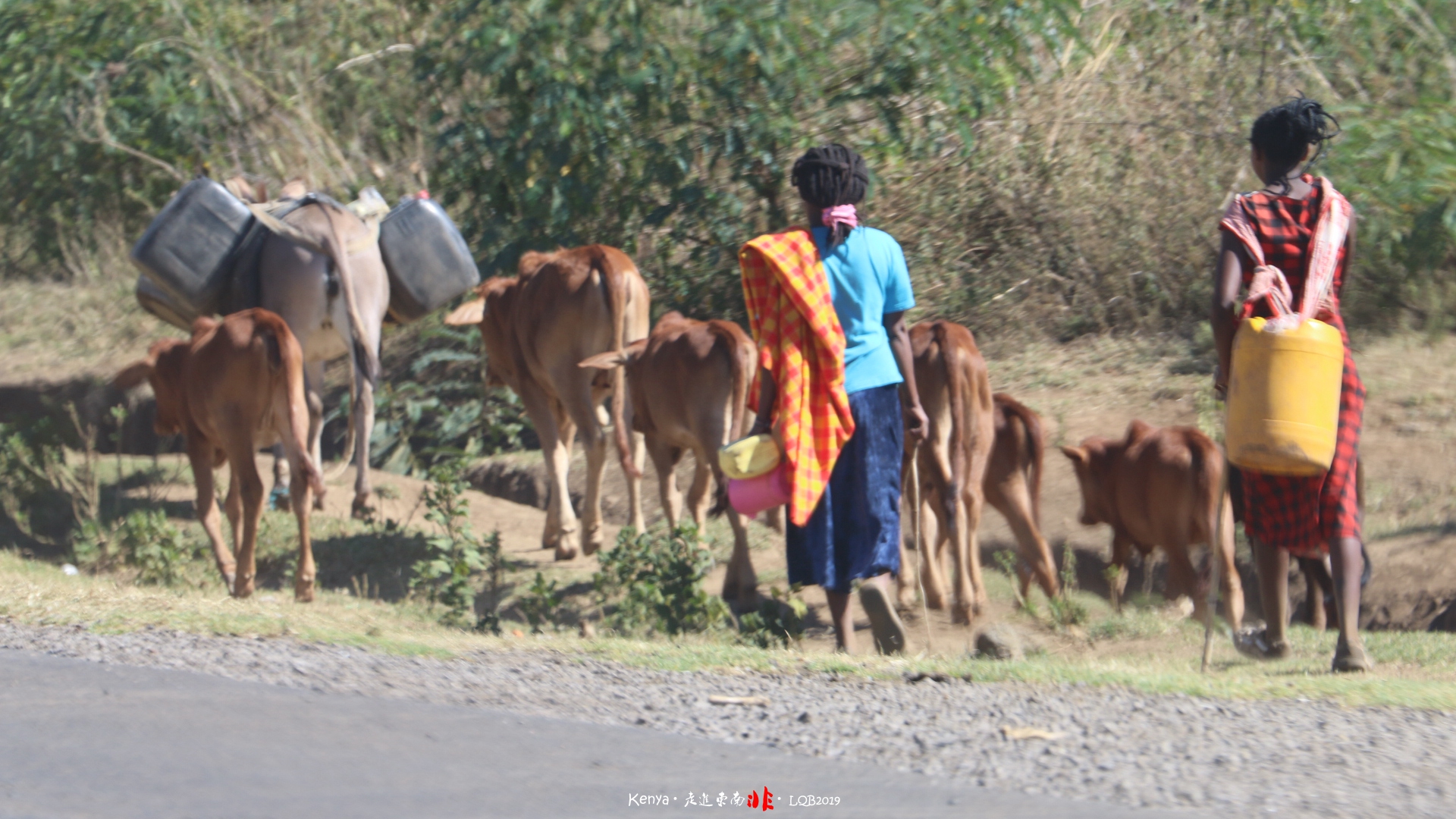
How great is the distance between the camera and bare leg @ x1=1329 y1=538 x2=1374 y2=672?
486 centimetres

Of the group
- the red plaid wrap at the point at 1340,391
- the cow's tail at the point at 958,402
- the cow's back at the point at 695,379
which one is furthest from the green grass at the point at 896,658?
the cow's back at the point at 695,379

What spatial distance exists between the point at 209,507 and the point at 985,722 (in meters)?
5.64

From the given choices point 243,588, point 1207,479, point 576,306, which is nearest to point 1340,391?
point 1207,479

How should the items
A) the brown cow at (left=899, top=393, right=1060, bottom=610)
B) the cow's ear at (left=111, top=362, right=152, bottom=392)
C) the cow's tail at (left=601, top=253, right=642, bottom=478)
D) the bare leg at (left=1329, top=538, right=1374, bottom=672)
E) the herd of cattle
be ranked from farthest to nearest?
the cow's ear at (left=111, top=362, right=152, bottom=392) < the cow's tail at (left=601, top=253, right=642, bottom=478) < the brown cow at (left=899, top=393, right=1060, bottom=610) < the herd of cattle < the bare leg at (left=1329, top=538, right=1374, bottom=672)

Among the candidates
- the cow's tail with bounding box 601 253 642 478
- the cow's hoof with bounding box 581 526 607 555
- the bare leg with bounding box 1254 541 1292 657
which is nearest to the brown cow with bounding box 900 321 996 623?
the bare leg with bounding box 1254 541 1292 657

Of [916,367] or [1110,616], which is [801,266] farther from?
[1110,616]

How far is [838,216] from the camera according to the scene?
5383 mm

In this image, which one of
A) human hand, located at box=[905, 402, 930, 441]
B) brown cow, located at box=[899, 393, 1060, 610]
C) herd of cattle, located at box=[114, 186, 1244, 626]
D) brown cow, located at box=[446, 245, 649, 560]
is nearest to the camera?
human hand, located at box=[905, 402, 930, 441]

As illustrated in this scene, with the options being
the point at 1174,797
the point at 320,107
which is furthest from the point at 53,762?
the point at 320,107

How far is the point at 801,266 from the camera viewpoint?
5.33 metres

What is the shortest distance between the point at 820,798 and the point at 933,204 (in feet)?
29.4

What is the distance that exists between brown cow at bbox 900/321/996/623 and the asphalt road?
3.20m

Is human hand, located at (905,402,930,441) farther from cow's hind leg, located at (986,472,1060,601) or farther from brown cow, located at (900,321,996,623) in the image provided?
→ cow's hind leg, located at (986,472,1060,601)

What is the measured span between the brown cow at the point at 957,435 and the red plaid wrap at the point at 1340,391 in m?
2.12
